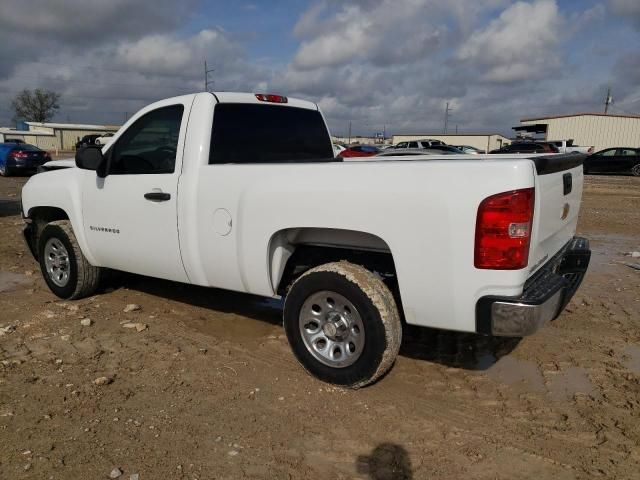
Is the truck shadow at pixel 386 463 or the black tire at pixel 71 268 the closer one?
the truck shadow at pixel 386 463

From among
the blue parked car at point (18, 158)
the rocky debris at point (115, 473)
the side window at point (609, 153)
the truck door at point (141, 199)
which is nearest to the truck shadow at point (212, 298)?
the truck door at point (141, 199)

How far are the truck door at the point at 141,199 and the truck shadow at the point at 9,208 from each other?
8194mm

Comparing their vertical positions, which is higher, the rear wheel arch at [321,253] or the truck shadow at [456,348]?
the rear wheel arch at [321,253]

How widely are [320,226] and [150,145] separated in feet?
6.41

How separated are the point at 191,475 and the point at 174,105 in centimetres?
287

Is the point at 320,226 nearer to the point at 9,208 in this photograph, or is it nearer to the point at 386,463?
the point at 386,463

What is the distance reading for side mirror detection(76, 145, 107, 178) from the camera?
4539 mm

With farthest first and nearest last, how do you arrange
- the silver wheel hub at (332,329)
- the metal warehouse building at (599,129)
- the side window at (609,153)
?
the metal warehouse building at (599,129) < the side window at (609,153) < the silver wheel hub at (332,329)

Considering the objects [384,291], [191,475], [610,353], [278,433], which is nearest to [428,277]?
[384,291]

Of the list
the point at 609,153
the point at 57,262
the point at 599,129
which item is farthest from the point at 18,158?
the point at 599,129

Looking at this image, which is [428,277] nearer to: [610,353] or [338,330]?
[338,330]

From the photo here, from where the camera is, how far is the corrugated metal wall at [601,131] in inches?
1768

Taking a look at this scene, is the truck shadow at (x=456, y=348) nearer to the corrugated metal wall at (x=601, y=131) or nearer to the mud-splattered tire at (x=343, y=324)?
the mud-splattered tire at (x=343, y=324)

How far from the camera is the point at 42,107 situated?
90.1 meters
